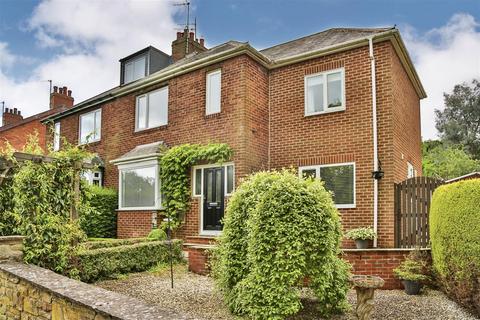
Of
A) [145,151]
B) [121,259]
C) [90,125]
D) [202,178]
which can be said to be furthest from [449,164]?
[121,259]

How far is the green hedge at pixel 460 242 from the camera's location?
576cm

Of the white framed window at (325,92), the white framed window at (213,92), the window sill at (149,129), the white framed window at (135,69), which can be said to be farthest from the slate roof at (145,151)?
the white framed window at (325,92)

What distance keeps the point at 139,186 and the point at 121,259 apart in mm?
5672

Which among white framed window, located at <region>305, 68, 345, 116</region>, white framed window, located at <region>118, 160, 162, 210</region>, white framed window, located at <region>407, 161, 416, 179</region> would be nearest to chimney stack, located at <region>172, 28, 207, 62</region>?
white framed window, located at <region>118, 160, 162, 210</region>

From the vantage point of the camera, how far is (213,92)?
12.6m

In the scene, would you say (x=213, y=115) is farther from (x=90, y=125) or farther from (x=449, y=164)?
(x=449, y=164)

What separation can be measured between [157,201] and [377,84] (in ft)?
25.5

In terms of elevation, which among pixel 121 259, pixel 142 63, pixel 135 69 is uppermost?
pixel 142 63

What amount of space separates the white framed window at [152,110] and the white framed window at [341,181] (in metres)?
6.12

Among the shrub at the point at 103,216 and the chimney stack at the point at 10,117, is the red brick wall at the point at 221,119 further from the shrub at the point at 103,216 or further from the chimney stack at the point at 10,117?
the chimney stack at the point at 10,117

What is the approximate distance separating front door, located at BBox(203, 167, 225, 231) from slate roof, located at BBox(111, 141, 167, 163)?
2.03 metres

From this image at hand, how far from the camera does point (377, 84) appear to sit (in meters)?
10.6

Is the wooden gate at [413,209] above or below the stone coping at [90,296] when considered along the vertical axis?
above

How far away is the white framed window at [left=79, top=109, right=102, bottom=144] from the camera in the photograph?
17.0 metres
